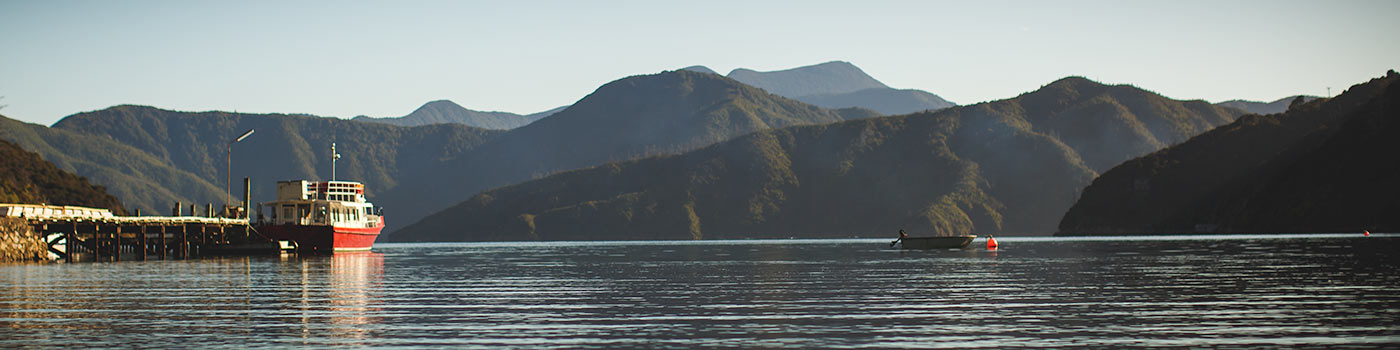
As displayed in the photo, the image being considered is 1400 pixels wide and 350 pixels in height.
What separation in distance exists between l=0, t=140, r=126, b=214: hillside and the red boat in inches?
1567

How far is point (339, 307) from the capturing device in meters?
34.9

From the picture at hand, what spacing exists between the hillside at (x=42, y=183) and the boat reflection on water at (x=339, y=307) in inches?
3940

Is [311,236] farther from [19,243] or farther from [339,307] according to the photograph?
[339,307]

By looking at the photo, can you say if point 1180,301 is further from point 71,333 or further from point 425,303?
point 71,333

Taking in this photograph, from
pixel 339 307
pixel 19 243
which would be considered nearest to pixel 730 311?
pixel 339 307

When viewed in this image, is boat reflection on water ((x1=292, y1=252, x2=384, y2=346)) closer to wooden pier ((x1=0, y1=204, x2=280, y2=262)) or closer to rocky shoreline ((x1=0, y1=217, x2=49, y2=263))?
rocky shoreline ((x1=0, y1=217, x2=49, y2=263))

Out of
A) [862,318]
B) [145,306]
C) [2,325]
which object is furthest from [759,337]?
[145,306]

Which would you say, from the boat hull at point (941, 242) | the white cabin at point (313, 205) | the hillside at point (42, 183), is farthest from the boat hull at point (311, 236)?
the boat hull at point (941, 242)

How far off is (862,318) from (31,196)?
135375mm

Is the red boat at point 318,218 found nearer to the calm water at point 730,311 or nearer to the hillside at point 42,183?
the hillside at point 42,183

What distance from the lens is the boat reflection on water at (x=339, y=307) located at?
26.0 meters

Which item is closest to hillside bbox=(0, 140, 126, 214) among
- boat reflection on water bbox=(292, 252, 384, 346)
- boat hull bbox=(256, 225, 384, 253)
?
boat hull bbox=(256, 225, 384, 253)

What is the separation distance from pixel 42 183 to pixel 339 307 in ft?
465

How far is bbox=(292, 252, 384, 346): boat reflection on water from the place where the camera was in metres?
26.0
